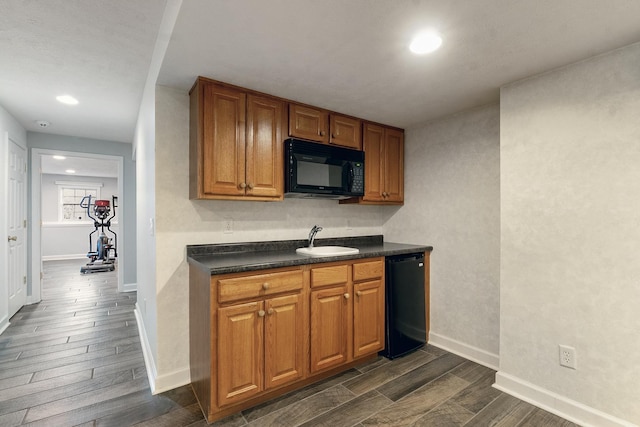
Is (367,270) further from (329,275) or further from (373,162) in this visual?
(373,162)

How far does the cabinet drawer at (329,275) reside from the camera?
7.18 ft

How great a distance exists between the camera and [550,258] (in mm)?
1984

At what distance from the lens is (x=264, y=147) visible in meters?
2.34

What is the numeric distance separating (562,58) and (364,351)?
7.87 ft

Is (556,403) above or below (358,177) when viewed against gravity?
below

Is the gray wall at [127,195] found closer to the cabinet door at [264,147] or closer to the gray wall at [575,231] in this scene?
the cabinet door at [264,147]

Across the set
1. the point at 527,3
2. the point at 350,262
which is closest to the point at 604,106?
the point at 527,3

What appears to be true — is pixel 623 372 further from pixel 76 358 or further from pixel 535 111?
pixel 76 358

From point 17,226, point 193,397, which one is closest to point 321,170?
point 193,397

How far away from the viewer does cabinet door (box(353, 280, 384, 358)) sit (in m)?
2.43

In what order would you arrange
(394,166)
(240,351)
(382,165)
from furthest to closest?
(394,166), (382,165), (240,351)

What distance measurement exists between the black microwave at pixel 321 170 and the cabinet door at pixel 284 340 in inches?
34.7

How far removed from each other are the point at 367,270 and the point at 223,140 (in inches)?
58.4

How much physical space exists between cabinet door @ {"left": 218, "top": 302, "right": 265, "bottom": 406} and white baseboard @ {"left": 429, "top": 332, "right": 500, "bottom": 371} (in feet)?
5.94
